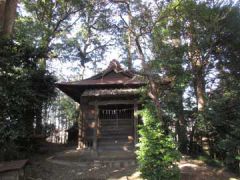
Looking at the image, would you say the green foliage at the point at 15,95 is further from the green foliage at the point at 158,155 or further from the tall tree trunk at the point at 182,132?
the tall tree trunk at the point at 182,132

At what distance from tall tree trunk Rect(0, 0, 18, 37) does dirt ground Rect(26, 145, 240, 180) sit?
562cm

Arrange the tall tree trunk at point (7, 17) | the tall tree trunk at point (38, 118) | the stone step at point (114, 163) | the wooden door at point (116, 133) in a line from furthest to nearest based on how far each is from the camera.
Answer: the wooden door at point (116, 133) < the tall tree trunk at point (38, 118) < the stone step at point (114, 163) < the tall tree trunk at point (7, 17)

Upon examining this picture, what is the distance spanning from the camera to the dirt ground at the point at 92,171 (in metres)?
10.2

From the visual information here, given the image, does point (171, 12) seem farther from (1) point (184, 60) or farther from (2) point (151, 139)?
(2) point (151, 139)

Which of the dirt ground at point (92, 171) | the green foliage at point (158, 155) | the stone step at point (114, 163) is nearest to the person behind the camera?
the green foliage at point (158, 155)

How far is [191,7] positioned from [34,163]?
9815 mm

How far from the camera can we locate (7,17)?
39.0 feet

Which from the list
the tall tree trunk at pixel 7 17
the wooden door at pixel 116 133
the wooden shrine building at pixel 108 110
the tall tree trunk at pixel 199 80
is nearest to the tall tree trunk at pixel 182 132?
the tall tree trunk at pixel 199 80

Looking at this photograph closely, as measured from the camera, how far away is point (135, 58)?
441 inches

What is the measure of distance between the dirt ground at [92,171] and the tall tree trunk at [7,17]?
18.4ft

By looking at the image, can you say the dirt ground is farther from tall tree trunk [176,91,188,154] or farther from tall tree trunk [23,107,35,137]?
tall tree trunk [176,91,188,154]

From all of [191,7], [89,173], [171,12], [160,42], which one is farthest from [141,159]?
[191,7]

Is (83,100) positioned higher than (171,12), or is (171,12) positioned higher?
(171,12)

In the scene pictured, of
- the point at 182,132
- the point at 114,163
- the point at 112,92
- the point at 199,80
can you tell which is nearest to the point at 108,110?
the point at 112,92
